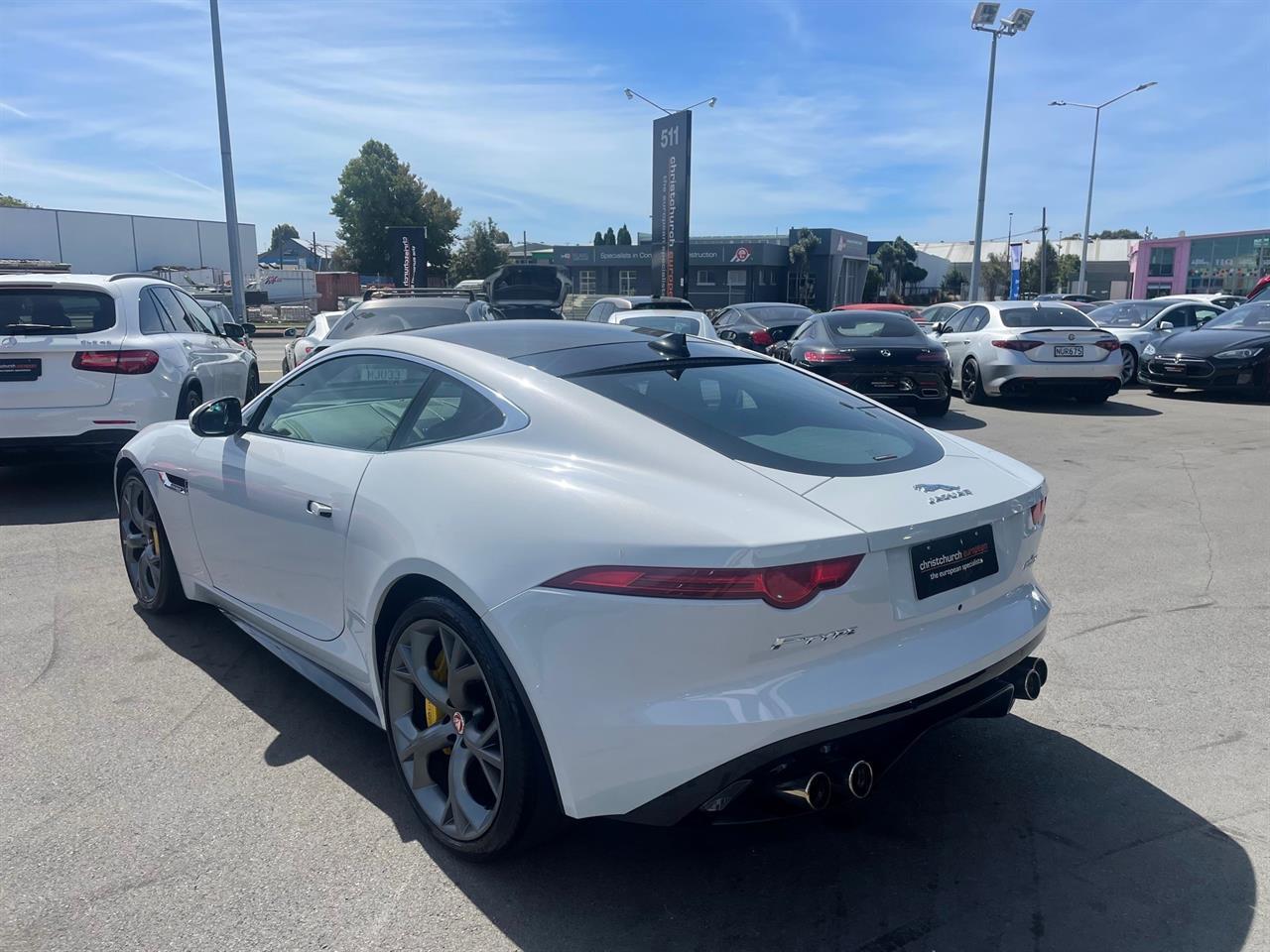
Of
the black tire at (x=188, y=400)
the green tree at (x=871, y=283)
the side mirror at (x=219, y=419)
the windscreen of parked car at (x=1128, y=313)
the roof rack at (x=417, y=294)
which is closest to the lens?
the side mirror at (x=219, y=419)

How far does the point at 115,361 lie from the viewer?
7.12 m

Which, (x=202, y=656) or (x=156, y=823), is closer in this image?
(x=156, y=823)

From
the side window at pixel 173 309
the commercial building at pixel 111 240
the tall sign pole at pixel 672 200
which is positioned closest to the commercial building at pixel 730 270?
the commercial building at pixel 111 240

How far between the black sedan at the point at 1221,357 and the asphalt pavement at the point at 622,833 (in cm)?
1101

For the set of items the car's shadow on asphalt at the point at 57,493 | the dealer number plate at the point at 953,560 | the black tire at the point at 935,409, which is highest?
the dealer number plate at the point at 953,560

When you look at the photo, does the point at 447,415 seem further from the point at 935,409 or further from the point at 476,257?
the point at 476,257

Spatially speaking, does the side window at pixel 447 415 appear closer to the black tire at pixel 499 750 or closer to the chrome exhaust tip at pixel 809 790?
the black tire at pixel 499 750

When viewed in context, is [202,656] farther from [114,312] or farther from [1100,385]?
[1100,385]

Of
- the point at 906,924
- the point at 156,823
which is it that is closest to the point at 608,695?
the point at 906,924

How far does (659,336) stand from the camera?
3.65 meters

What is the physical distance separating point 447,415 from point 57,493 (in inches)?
246

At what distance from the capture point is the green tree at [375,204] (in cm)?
6850

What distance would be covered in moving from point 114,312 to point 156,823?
18.3ft

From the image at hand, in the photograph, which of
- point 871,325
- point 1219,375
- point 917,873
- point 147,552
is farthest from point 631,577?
point 1219,375
